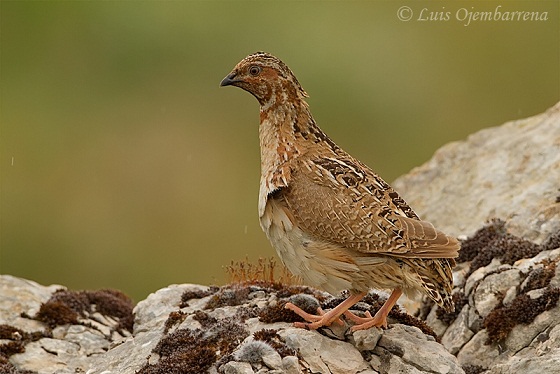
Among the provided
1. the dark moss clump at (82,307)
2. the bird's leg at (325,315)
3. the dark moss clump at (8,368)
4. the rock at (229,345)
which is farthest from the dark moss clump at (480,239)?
the dark moss clump at (8,368)

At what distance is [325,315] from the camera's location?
11.8m

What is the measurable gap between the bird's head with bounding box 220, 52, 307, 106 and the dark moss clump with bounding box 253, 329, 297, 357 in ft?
9.49

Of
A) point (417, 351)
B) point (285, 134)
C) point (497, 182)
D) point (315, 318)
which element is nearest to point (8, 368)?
point (315, 318)

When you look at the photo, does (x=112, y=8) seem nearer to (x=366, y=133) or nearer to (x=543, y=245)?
(x=366, y=133)

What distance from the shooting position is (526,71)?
35031 mm

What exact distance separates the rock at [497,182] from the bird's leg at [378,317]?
3829mm

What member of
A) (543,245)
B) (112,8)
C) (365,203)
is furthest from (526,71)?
(365,203)

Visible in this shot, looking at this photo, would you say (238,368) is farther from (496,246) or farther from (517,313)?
(496,246)

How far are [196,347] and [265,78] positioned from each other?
3.36 metres

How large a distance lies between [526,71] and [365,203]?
2475 centimetres

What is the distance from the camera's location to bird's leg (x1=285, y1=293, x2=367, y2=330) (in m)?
11.7

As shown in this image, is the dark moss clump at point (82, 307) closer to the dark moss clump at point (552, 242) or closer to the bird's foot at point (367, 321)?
the bird's foot at point (367, 321)

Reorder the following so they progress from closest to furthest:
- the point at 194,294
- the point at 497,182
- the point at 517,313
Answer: the point at 517,313
the point at 194,294
the point at 497,182

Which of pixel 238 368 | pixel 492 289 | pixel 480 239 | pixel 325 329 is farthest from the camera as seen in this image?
pixel 480 239
